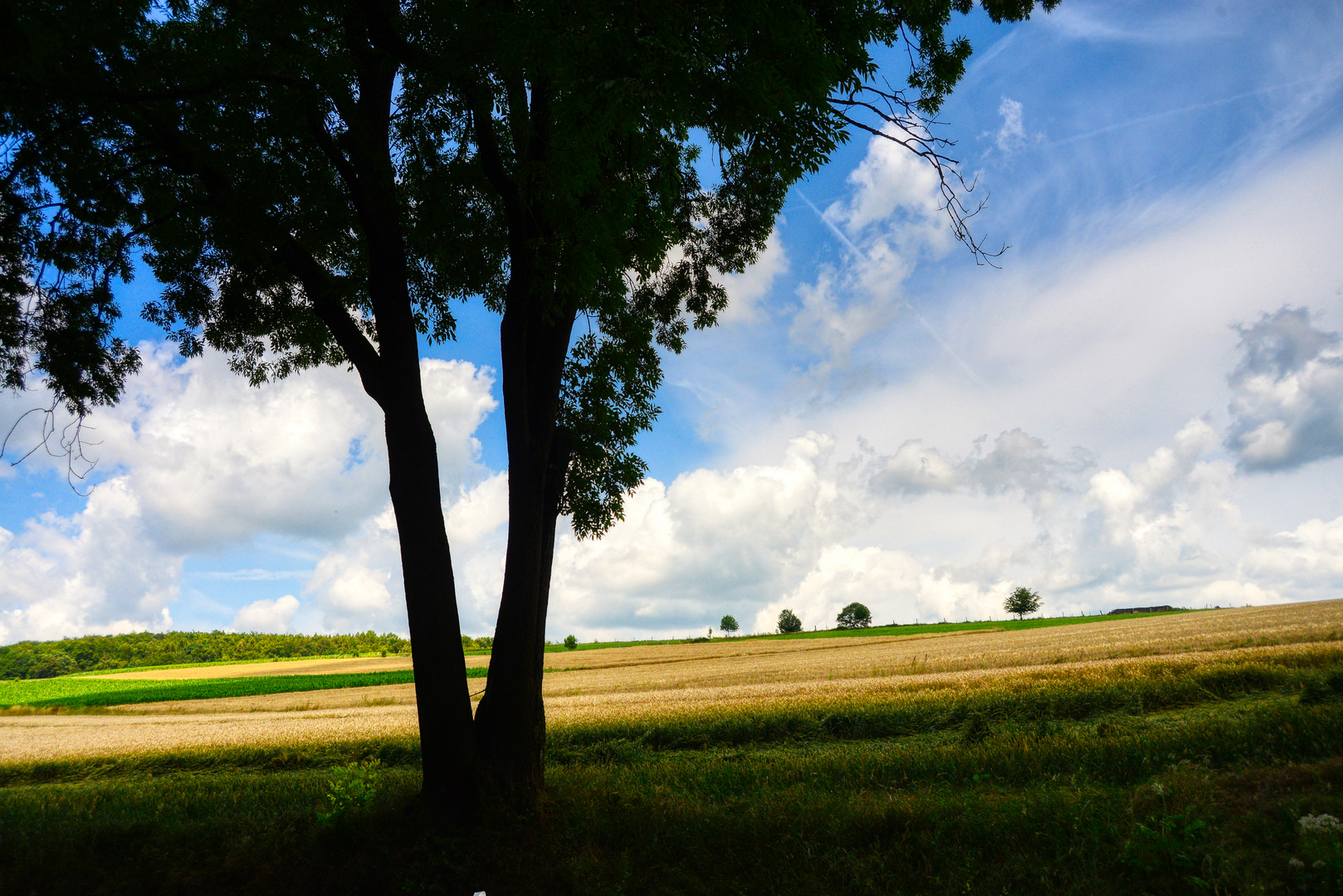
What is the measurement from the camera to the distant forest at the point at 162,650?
8269 centimetres

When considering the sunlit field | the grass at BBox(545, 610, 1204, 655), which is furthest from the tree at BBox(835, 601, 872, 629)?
the sunlit field

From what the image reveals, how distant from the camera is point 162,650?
87.1 m

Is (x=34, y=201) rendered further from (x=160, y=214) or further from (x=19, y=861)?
(x=19, y=861)

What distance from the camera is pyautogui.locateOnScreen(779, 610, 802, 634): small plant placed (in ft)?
364

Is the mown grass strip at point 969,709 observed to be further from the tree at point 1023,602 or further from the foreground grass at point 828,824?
the tree at point 1023,602

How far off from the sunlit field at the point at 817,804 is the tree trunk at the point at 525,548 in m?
0.59

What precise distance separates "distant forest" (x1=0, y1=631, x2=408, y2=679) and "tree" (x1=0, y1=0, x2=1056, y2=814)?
7700cm

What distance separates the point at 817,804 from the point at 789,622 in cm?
11008

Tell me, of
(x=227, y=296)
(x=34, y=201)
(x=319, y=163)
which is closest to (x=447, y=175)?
(x=319, y=163)

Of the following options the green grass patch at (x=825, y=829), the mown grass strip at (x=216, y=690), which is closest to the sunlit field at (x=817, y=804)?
the green grass patch at (x=825, y=829)

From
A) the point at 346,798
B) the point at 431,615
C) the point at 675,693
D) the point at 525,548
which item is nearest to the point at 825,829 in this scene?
the point at 525,548

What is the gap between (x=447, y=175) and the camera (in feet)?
28.5

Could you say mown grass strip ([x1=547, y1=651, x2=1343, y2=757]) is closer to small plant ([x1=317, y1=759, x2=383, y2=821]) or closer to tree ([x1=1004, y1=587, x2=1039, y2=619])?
small plant ([x1=317, y1=759, x2=383, y2=821])

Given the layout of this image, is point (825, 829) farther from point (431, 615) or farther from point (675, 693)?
point (675, 693)
